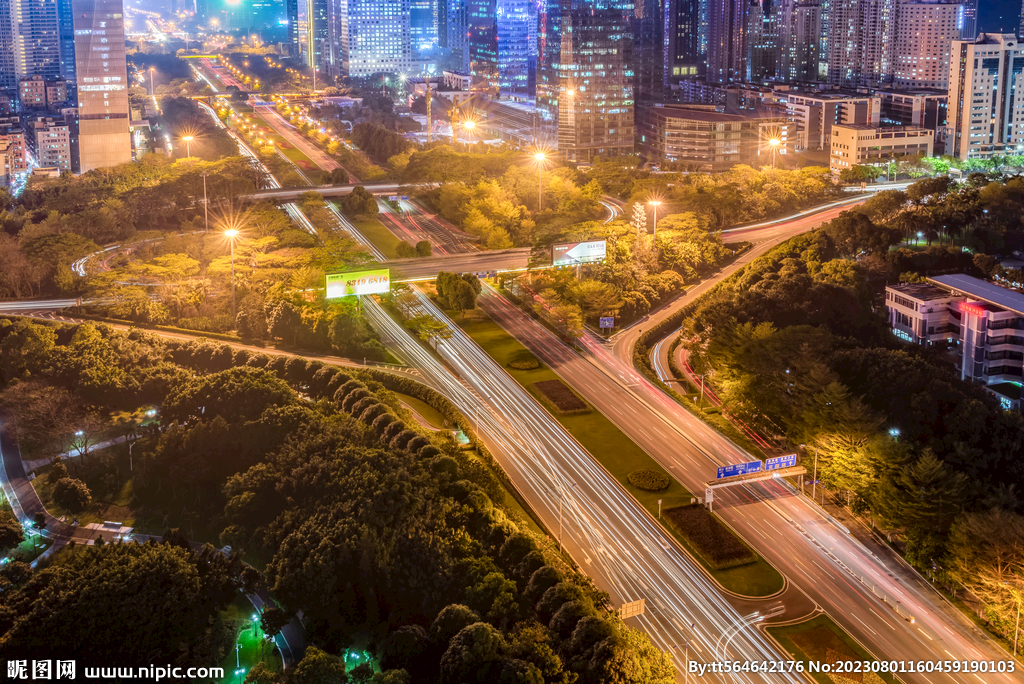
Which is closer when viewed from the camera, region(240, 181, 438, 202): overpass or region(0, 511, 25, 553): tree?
region(0, 511, 25, 553): tree

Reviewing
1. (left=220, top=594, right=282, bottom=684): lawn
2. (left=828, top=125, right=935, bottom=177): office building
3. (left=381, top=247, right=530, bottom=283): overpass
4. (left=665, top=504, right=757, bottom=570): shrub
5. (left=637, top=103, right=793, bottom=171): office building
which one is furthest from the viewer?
(left=637, top=103, right=793, bottom=171): office building

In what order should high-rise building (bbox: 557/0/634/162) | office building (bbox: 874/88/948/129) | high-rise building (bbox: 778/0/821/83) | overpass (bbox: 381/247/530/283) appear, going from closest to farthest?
overpass (bbox: 381/247/530/283)
high-rise building (bbox: 557/0/634/162)
office building (bbox: 874/88/948/129)
high-rise building (bbox: 778/0/821/83)

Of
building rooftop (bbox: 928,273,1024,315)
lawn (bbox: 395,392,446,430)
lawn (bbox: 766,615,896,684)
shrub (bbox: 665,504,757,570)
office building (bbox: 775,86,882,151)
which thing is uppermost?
office building (bbox: 775,86,882,151)

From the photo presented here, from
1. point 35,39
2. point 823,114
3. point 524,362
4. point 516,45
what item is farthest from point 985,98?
point 35,39

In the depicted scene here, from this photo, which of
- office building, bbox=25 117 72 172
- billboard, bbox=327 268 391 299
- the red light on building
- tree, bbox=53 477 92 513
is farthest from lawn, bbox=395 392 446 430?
office building, bbox=25 117 72 172

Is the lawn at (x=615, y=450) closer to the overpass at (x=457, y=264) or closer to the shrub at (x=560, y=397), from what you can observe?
the shrub at (x=560, y=397)

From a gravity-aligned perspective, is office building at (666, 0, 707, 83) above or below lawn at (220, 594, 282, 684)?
above

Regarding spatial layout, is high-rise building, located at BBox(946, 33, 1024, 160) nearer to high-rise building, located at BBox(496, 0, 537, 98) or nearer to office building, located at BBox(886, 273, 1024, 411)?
office building, located at BBox(886, 273, 1024, 411)
